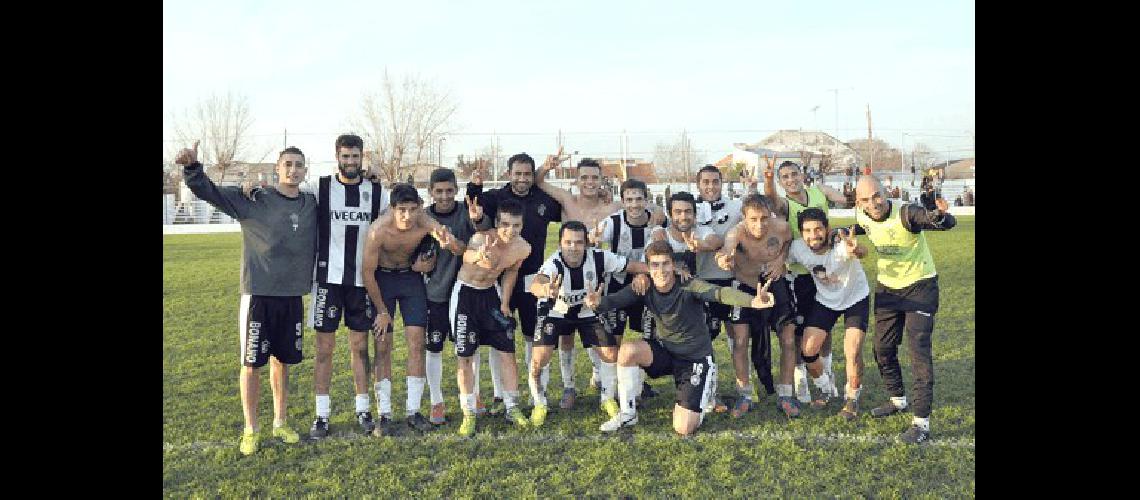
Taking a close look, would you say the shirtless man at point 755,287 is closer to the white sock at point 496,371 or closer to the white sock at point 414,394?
the white sock at point 496,371

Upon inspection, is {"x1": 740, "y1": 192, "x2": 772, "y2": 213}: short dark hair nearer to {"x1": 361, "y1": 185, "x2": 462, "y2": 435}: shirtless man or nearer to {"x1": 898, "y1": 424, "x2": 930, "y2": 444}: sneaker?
{"x1": 898, "y1": 424, "x2": 930, "y2": 444}: sneaker

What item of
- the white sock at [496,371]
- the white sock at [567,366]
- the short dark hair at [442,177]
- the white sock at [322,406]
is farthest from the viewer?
the white sock at [567,366]

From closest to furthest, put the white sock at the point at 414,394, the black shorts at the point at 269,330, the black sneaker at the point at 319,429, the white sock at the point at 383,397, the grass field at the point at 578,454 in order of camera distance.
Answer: the grass field at the point at 578,454, the black shorts at the point at 269,330, the black sneaker at the point at 319,429, the white sock at the point at 383,397, the white sock at the point at 414,394

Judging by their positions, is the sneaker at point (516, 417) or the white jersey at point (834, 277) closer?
the sneaker at point (516, 417)

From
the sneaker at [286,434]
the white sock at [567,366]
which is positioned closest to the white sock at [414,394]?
the sneaker at [286,434]

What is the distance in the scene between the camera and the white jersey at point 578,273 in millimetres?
6023

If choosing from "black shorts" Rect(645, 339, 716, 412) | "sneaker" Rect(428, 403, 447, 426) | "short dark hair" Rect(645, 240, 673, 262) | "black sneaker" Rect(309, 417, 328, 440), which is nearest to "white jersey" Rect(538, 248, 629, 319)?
"short dark hair" Rect(645, 240, 673, 262)

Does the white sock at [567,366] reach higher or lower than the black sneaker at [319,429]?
higher

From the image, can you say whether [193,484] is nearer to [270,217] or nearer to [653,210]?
[270,217]

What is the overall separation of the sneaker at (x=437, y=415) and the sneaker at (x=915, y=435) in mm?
3381

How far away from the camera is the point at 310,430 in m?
5.77

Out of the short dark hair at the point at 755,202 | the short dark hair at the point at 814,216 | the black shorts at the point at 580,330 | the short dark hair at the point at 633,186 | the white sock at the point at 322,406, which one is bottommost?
the white sock at the point at 322,406
